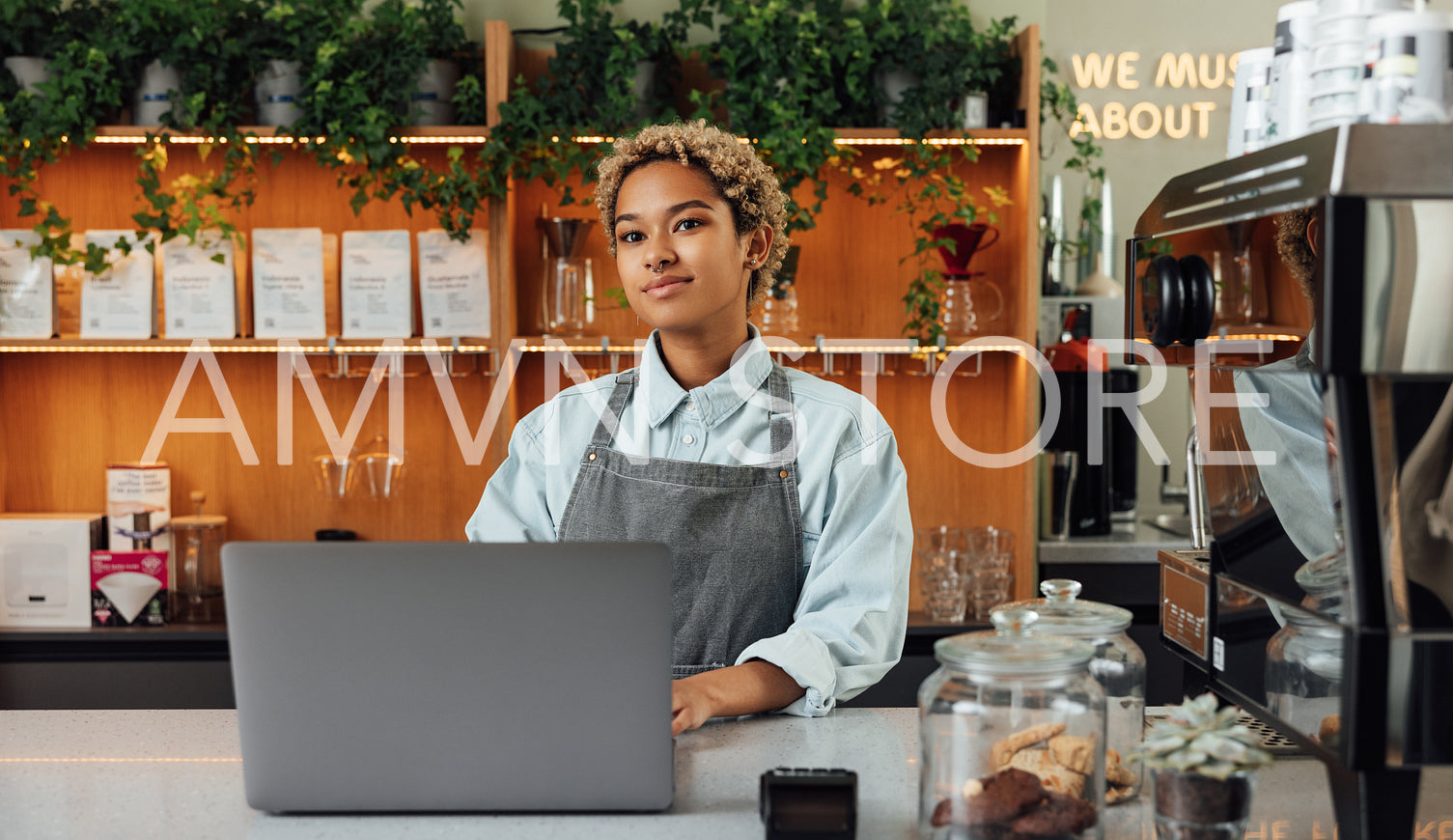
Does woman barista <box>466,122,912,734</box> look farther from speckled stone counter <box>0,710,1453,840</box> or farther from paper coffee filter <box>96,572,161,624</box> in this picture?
paper coffee filter <box>96,572,161,624</box>

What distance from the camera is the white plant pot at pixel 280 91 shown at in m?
2.68

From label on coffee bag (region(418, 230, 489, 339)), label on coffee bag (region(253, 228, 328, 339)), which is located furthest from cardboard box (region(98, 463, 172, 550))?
label on coffee bag (region(418, 230, 489, 339))

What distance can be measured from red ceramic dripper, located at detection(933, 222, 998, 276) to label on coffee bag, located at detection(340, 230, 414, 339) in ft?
4.40

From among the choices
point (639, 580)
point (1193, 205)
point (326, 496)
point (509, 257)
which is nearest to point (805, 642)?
point (639, 580)

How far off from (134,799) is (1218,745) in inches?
36.4

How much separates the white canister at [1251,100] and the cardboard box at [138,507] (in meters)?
2.67

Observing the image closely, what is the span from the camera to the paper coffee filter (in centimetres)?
277

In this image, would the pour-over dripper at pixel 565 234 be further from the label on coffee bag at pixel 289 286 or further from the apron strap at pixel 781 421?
the apron strap at pixel 781 421

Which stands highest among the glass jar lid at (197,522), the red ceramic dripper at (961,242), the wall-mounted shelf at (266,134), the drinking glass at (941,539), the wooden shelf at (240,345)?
the wall-mounted shelf at (266,134)

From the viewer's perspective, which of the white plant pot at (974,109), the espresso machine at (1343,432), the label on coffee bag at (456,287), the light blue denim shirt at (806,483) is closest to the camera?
the espresso machine at (1343,432)

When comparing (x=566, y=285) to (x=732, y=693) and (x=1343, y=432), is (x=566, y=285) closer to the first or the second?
(x=732, y=693)

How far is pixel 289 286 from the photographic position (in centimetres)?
282

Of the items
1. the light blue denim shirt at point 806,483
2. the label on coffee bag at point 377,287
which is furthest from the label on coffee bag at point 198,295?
the light blue denim shirt at point 806,483

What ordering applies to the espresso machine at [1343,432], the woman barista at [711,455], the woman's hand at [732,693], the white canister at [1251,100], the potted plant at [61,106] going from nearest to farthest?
the espresso machine at [1343,432], the white canister at [1251,100], the woman's hand at [732,693], the woman barista at [711,455], the potted plant at [61,106]
